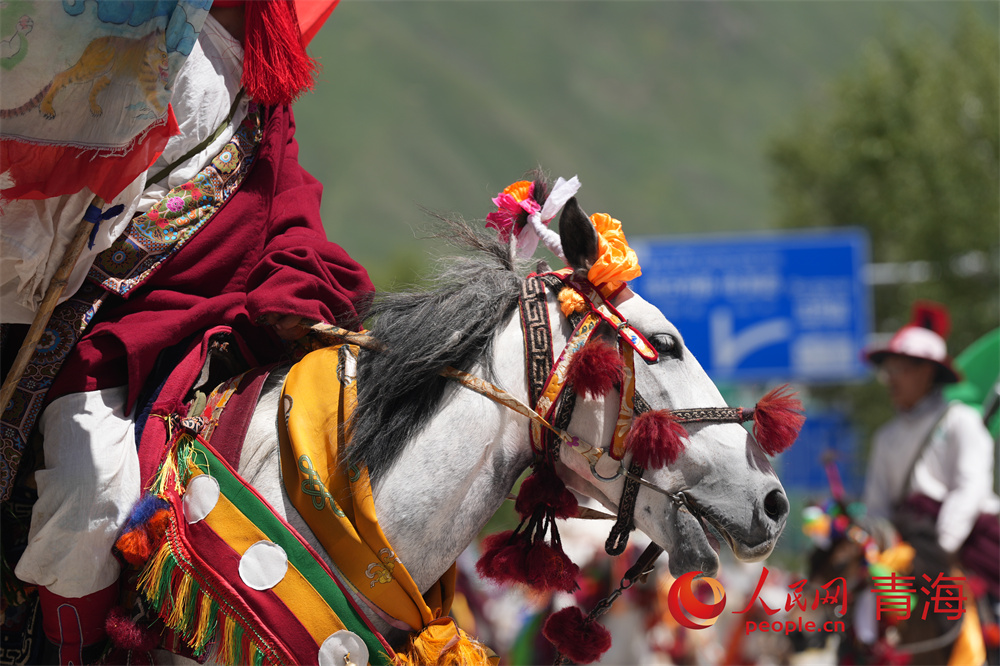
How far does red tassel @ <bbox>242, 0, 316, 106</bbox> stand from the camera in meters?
2.61

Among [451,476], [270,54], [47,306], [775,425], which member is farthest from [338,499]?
[270,54]

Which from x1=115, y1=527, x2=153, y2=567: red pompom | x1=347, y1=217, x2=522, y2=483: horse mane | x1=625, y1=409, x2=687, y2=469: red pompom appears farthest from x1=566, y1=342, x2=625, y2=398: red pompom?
x1=115, y1=527, x2=153, y2=567: red pompom

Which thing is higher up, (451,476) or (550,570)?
(451,476)

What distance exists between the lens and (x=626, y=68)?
185500 mm

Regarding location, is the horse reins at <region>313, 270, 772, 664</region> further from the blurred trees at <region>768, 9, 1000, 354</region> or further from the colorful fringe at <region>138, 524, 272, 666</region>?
the blurred trees at <region>768, 9, 1000, 354</region>

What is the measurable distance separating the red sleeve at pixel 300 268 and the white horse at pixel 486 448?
263mm

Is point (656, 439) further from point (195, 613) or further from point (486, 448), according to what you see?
Answer: point (195, 613)

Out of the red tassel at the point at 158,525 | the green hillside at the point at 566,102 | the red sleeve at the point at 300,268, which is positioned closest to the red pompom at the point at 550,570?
the red sleeve at the point at 300,268

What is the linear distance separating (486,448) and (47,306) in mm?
1156

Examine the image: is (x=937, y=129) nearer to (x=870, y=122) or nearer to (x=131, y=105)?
(x=870, y=122)

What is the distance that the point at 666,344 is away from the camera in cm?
233

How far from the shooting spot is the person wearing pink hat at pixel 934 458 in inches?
241

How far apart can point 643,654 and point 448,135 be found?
14954 cm

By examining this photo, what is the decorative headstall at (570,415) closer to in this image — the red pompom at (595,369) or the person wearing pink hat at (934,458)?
the red pompom at (595,369)
